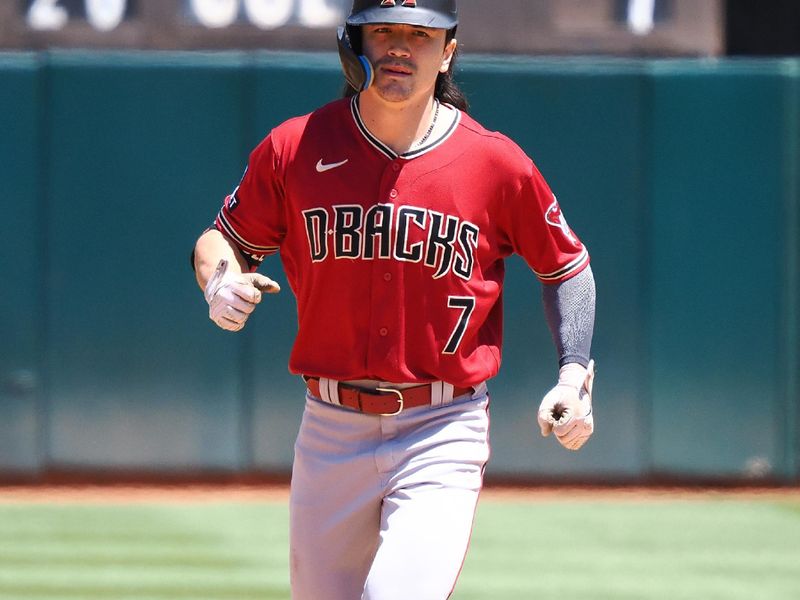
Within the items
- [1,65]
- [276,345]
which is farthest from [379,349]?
[1,65]

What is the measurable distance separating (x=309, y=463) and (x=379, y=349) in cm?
33

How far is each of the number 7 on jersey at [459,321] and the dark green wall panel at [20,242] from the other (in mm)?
4683

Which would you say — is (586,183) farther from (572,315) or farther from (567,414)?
(567,414)

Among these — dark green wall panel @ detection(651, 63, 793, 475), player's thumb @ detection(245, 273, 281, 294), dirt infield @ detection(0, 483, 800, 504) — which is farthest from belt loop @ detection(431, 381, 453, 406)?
dark green wall panel @ detection(651, 63, 793, 475)

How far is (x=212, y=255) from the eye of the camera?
11.2 ft

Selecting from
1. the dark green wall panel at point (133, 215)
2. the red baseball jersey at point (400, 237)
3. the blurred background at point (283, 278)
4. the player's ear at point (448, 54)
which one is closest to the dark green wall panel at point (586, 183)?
the blurred background at point (283, 278)

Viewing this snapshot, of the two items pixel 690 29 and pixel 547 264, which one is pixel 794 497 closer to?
pixel 690 29

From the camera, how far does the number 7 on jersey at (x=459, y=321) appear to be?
3.32 metres

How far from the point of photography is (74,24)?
25.8ft

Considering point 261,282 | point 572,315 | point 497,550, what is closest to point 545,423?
point 572,315

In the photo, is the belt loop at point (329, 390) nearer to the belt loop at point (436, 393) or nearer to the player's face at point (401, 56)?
the belt loop at point (436, 393)

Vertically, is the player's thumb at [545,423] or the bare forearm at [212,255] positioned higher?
the bare forearm at [212,255]

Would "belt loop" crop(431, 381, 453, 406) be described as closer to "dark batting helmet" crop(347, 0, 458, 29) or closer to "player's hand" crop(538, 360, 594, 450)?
"player's hand" crop(538, 360, 594, 450)

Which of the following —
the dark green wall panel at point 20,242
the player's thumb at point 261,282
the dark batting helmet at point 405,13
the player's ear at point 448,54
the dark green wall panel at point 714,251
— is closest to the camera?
the player's thumb at point 261,282
